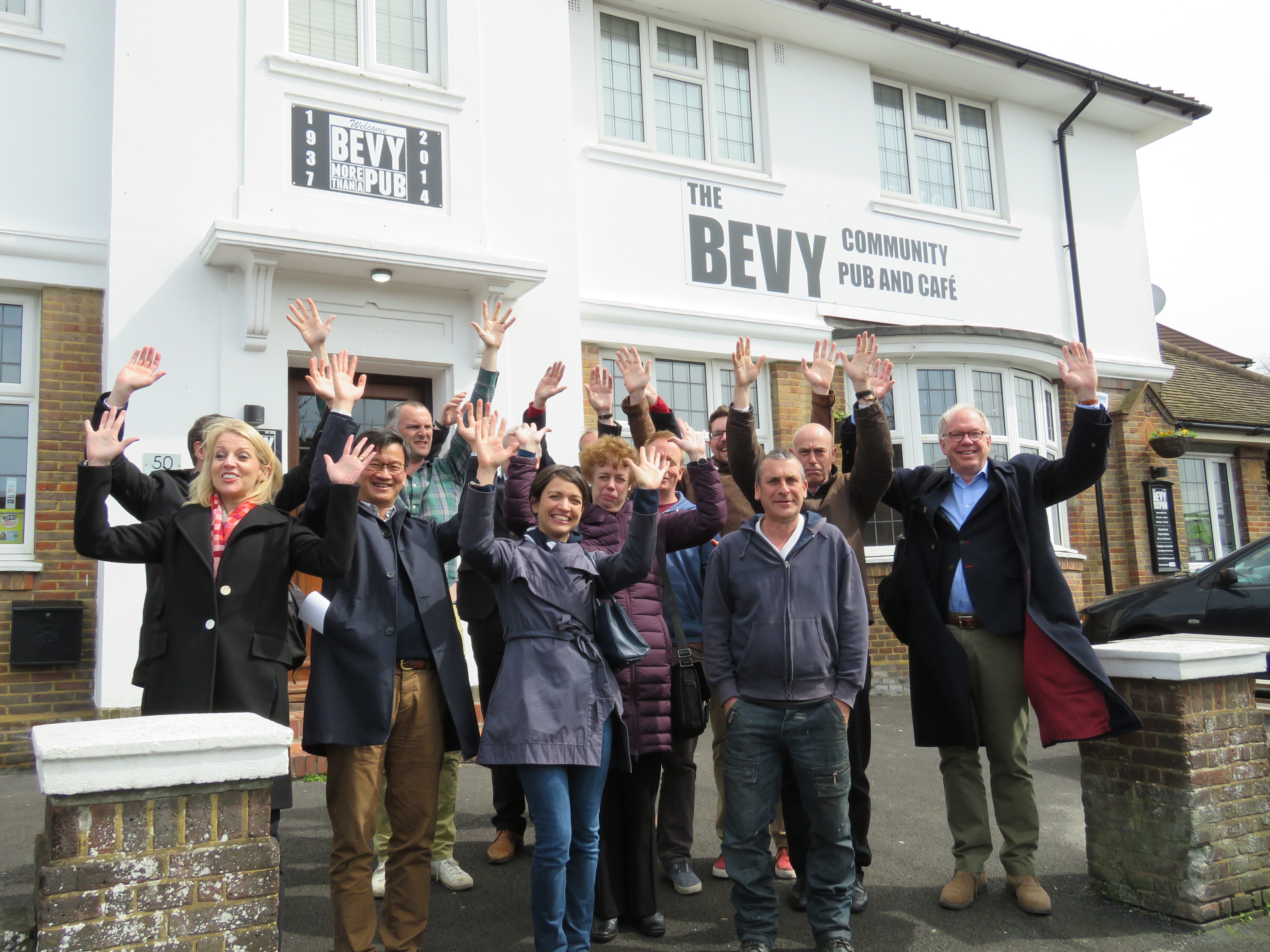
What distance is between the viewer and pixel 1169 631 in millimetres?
7711

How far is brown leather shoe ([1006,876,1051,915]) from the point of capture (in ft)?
13.0

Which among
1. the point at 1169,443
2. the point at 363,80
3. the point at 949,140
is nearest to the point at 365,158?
the point at 363,80

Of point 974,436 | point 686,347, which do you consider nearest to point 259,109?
point 686,347

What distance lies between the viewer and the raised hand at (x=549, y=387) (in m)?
4.57

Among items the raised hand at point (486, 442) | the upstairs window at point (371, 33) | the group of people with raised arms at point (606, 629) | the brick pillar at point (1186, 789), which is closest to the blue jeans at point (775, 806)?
the group of people with raised arms at point (606, 629)

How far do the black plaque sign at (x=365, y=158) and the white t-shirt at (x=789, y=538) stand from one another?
5135 millimetres

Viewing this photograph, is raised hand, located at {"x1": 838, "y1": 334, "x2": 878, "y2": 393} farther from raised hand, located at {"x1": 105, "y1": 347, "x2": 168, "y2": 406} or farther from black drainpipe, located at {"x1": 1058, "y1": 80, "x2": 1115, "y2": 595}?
black drainpipe, located at {"x1": 1058, "y1": 80, "x2": 1115, "y2": 595}

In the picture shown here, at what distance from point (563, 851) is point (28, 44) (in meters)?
7.10

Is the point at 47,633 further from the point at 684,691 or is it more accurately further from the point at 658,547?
the point at 684,691

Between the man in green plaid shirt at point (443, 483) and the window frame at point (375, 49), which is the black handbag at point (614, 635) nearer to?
the man in green plaid shirt at point (443, 483)

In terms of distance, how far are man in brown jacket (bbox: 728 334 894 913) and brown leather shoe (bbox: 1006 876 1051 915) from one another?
0.62 meters

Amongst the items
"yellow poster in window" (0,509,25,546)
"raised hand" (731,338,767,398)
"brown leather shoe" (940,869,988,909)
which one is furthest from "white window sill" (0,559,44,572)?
"brown leather shoe" (940,869,988,909)

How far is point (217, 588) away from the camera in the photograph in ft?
10.4

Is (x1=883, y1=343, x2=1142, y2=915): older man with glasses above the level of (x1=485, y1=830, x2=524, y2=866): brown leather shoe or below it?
above
